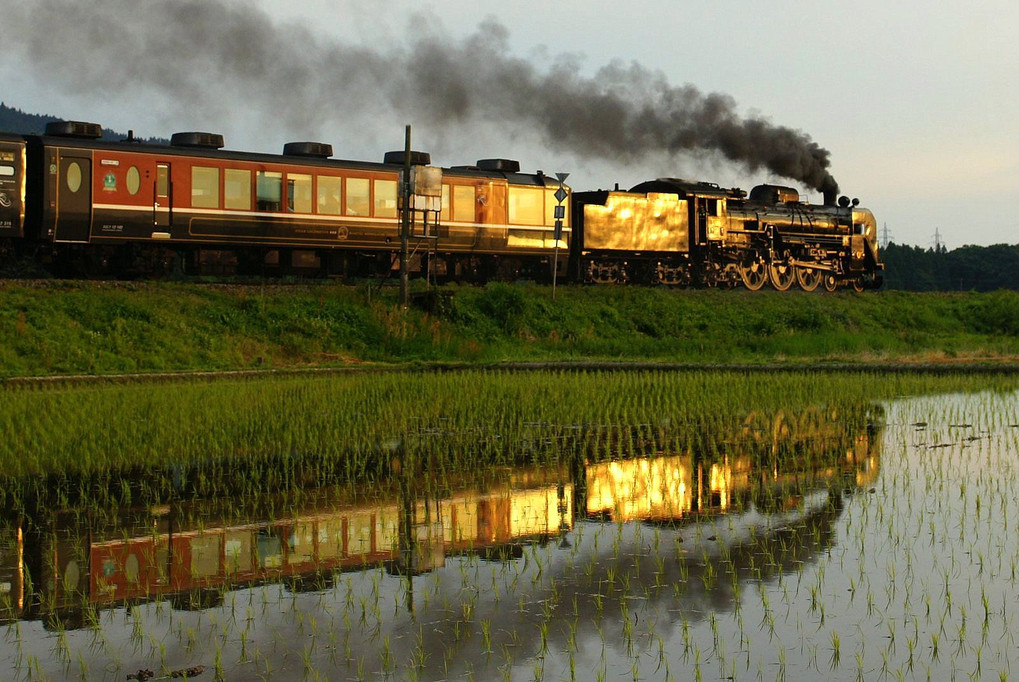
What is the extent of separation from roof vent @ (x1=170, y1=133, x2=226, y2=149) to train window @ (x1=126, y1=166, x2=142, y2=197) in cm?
203

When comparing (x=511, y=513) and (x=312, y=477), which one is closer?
(x=511, y=513)

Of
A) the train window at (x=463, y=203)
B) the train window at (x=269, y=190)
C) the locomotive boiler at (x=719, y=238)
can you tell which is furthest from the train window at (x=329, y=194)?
the locomotive boiler at (x=719, y=238)

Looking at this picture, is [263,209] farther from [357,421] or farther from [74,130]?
[357,421]

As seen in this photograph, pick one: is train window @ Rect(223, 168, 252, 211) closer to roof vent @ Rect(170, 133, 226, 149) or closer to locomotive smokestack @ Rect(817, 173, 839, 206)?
roof vent @ Rect(170, 133, 226, 149)

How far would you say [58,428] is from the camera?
17.3 m

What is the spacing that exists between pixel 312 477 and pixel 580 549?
4.46 metres

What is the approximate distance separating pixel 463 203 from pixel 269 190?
641 cm

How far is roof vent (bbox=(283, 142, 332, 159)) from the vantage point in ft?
116

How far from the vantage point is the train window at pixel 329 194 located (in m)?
34.7

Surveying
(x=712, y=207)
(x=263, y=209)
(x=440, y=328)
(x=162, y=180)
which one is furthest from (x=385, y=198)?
(x=712, y=207)

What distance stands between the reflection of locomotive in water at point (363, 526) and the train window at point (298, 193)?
67.5 ft

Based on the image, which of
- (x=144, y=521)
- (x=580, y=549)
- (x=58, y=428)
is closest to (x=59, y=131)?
(x=58, y=428)

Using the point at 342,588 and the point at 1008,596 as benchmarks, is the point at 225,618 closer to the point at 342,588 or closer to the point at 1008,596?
the point at 342,588

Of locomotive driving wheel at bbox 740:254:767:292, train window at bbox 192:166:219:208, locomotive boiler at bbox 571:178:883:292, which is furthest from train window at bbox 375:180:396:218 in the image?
locomotive driving wheel at bbox 740:254:767:292
